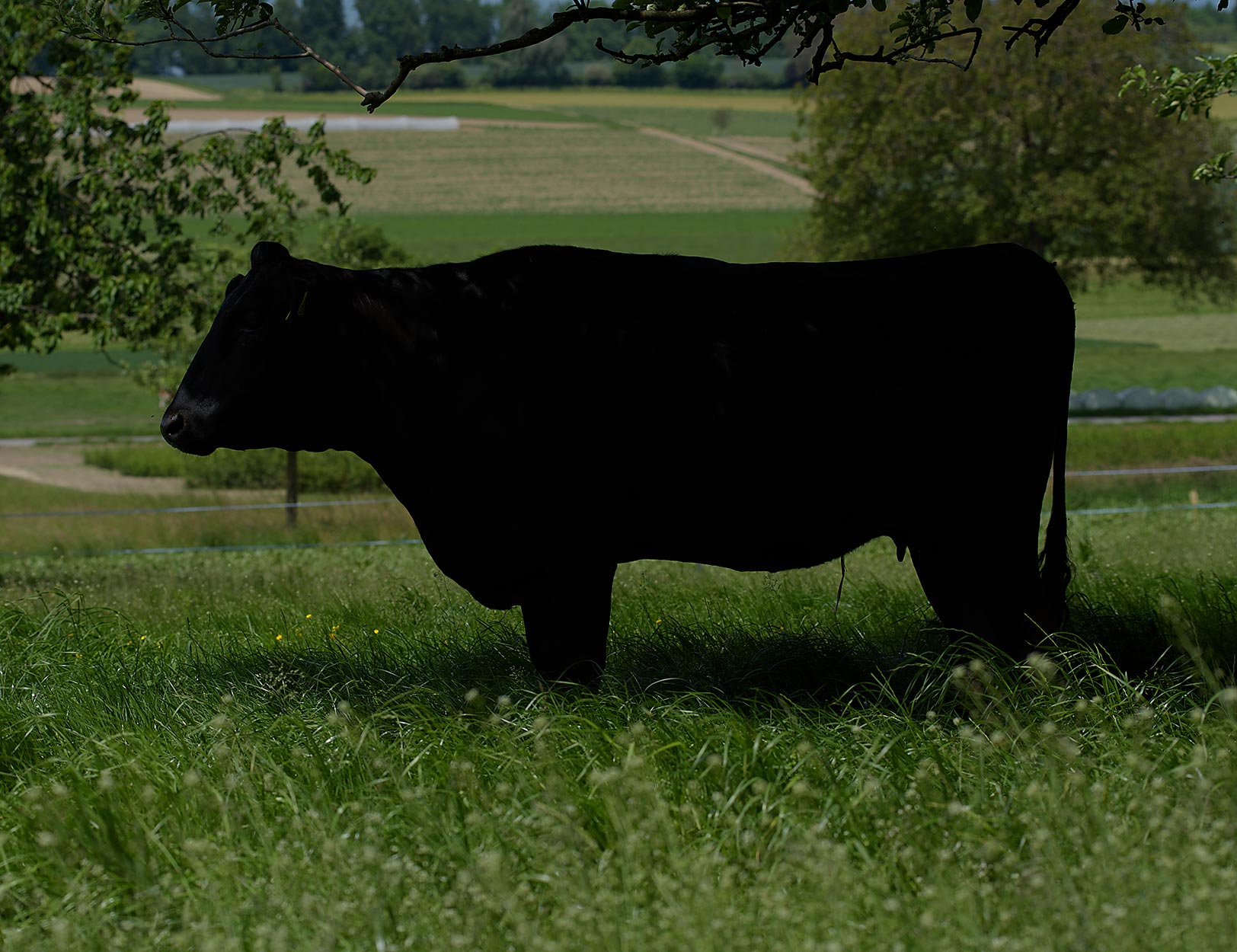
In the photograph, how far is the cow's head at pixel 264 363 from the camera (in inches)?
206

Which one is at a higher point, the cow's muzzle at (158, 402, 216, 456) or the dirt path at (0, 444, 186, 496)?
the cow's muzzle at (158, 402, 216, 456)

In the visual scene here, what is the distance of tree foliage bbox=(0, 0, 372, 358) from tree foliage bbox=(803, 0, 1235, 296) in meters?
16.8

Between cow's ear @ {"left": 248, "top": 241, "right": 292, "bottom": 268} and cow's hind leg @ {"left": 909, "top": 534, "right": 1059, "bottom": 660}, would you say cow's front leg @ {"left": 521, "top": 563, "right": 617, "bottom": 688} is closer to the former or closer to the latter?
cow's hind leg @ {"left": 909, "top": 534, "right": 1059, "bottom": 660}

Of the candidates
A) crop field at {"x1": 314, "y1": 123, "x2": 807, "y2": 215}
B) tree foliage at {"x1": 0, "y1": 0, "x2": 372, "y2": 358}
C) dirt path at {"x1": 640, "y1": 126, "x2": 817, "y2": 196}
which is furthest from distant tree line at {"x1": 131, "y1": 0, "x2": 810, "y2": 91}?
tree foliage at {"x1": 0, "y1": 0, "x2": 372, "y2": 358}

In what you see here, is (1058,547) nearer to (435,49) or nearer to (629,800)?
(629,800)

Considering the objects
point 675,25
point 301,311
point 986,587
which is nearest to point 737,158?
point 675,25

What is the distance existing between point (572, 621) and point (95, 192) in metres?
8.55

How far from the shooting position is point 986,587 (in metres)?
5.63

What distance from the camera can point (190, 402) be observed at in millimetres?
5207

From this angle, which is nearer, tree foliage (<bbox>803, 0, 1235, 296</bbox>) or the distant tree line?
tree foliage (<bbox>803, 0, 1235, 296</bbox>)

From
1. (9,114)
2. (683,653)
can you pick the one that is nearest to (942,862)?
(683,653)

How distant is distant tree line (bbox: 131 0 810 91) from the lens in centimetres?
10281

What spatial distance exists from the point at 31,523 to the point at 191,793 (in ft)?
55.4

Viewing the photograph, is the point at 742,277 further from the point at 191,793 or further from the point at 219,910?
the point at 219,910
